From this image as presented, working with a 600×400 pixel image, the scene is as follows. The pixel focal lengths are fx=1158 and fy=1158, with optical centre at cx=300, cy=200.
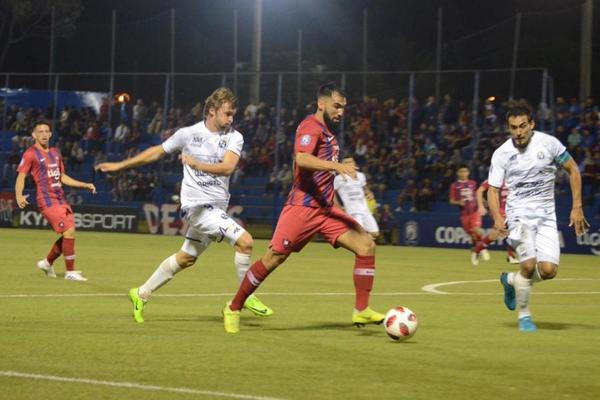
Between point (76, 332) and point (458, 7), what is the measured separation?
1763 inches

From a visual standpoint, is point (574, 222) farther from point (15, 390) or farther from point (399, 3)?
point (399, 3)

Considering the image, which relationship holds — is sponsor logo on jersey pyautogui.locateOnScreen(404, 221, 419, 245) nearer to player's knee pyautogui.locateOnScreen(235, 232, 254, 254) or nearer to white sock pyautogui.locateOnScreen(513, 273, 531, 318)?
player's knee pyautogui.locateOnScreen(235, 232, 254, 254)

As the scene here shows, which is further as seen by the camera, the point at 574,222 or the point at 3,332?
the point at 574,222

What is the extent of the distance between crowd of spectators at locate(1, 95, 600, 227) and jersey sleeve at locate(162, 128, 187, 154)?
19.3 metres

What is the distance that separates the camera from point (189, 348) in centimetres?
970

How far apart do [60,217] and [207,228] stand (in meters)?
6.23

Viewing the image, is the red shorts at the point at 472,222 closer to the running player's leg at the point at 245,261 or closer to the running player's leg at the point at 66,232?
the running player's leg at the point at 66,232

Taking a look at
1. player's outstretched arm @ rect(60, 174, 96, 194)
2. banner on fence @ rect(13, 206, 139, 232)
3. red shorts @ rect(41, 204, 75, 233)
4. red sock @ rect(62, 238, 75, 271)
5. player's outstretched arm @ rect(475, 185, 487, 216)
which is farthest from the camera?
banner on fence @ rect(13, 206, 139, 232)

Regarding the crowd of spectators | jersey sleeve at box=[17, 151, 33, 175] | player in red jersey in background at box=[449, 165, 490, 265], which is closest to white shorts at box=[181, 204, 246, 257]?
jersey sleeve at box=[17, 151, 33, 175]

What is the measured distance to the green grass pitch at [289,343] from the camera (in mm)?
7840

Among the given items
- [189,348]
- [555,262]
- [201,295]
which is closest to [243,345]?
[189,348]

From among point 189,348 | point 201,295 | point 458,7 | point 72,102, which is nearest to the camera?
point 189,348

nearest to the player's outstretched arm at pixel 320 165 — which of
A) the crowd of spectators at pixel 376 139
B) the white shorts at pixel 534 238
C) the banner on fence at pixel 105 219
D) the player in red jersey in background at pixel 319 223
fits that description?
the player in red jersey in background at pixel 319 223

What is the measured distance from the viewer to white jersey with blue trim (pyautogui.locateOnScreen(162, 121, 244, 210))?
38.2 ft
